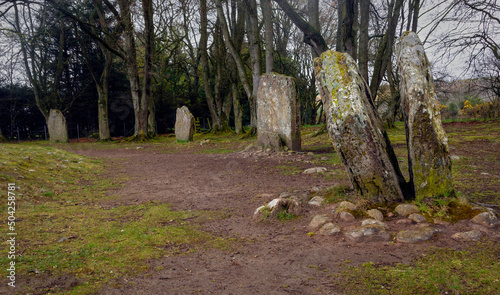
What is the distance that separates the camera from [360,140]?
4355 millimetres

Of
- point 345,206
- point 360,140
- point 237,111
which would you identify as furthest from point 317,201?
point 237,111

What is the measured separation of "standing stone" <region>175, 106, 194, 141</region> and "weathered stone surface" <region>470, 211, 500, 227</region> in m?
15.4

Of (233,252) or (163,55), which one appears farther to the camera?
(163,55)

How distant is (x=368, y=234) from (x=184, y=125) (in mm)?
15461

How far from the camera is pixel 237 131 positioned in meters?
20.6

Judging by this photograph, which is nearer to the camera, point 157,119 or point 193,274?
point 193,274

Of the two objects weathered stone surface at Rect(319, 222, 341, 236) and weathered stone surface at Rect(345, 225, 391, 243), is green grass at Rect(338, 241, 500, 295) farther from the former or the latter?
weathered stone surface at Rect(319, 222, 341, 236)

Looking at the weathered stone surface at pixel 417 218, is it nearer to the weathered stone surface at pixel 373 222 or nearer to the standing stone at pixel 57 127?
the weathered stone surface at pixel 373 222

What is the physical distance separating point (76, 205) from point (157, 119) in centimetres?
2415

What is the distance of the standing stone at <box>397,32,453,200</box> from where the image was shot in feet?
13.5

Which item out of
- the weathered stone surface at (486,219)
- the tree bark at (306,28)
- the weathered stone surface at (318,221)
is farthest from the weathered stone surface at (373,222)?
the tree bark at (306,28)

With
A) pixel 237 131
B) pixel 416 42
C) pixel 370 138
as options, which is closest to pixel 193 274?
pixel 370 138

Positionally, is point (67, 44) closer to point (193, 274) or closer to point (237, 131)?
point (237, 131)

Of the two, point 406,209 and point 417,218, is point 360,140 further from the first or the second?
point 417,218
